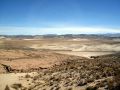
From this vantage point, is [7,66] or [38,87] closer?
[38,87]

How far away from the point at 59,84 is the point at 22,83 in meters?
4.23

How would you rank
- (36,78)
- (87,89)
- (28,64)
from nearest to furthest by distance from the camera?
(87,89) → (36,78) → (28,64)

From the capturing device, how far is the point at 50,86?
1590 cm

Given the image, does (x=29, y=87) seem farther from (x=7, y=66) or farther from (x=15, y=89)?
(x=7, y=66)

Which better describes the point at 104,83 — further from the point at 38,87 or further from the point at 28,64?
the point at 28,64

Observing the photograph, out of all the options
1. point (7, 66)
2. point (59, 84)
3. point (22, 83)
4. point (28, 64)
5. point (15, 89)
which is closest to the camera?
point (59, 84)

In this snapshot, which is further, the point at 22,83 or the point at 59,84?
the point at 22,83

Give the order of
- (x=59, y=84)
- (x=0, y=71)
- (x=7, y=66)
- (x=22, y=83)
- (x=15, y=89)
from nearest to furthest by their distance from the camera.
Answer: (x=59, y=84), (x=15, y=89), (x=22, y=83), (x=0, y=71), (x=7, y=66)

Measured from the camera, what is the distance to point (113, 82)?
11.2 meters

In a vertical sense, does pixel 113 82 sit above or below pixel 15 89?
above

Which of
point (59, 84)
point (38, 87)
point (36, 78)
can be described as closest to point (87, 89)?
point (59, 84)

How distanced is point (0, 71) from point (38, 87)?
9031 mm

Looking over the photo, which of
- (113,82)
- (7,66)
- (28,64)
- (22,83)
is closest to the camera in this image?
(113,82)

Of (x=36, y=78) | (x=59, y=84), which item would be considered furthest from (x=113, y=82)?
(x=36, y=78)
